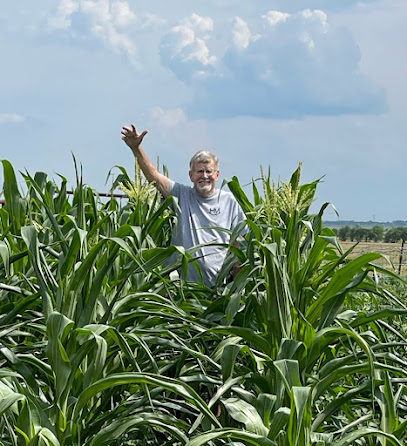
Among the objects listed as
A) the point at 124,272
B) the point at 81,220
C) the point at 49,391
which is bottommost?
the point at 49,391

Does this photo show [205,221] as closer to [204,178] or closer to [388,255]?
[204,178]

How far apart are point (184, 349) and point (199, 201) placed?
175 cm

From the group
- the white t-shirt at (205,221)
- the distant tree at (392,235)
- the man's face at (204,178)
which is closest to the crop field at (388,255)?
the white t-shirt at (205,221)

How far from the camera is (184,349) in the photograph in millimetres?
1890

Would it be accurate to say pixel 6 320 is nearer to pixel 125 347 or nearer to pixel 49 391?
pixel 49 391

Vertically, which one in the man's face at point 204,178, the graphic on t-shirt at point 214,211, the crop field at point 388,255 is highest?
the man's face at point 204,178

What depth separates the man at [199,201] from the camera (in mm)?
3428

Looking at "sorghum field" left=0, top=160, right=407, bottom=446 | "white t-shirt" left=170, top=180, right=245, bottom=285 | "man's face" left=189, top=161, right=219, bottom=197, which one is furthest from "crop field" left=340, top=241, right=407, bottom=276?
"man's face" left=189, top=161, right=219, bottom=197

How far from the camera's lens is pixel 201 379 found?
1.95m

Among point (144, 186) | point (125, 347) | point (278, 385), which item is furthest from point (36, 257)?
point (144, 186)

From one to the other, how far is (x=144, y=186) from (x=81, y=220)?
0.94 m

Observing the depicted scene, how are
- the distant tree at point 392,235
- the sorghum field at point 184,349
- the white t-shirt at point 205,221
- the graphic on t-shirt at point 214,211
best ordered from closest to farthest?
the sorghum field at point 184,349, the white t-shirt at point 205,221, the graphic on t-shirt at point 214,211, the distant tree at point 392,235

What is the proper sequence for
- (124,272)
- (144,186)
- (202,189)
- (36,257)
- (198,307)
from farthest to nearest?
(202,189)
(144,186)
(198,307)
(124,272)
(36,257)

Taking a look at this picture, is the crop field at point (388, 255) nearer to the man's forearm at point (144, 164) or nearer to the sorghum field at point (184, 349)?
the sorghum field at point (184, 349)
